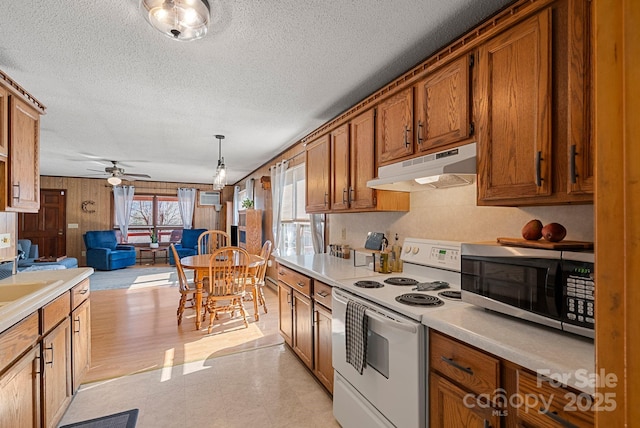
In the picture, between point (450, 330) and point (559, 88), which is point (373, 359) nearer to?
point (450, 330)

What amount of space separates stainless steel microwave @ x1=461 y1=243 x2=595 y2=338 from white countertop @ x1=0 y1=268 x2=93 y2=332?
6.80ft

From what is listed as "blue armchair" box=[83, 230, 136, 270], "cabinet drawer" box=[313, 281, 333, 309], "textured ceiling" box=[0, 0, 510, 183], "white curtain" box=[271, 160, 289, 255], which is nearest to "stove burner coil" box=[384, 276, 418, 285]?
"cabinet drawer" box=[313, 281, 333, 309]

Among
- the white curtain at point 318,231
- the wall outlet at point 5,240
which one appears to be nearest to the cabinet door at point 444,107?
the white curtain at point 318,231

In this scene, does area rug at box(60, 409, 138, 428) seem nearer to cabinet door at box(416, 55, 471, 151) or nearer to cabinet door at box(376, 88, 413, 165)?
cabinet door at box(376, 88, 413, 165)

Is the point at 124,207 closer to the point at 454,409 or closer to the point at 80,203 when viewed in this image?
the point at 80,203

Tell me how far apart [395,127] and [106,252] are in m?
7.90

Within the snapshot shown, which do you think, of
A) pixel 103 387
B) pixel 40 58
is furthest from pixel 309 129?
pixel 103 387

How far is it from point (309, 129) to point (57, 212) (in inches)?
317

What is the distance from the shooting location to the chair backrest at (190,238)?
8477mm

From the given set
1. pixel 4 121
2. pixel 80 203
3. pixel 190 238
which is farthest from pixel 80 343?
pixel 80 203

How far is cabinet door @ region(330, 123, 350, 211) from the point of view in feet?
8.73

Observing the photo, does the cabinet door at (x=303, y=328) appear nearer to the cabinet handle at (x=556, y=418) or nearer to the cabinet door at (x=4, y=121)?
the cabinet handle at (x=556, y=418)

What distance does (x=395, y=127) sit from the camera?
210cm

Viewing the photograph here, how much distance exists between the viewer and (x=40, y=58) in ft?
6.66
